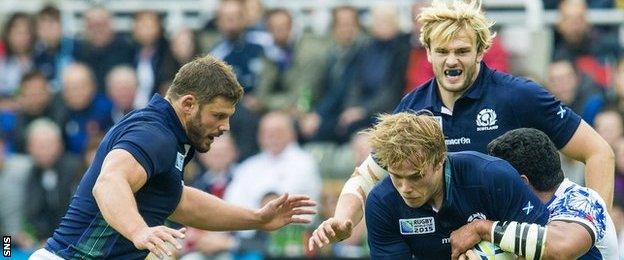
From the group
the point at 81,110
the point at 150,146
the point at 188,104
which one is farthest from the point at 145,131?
the point at 81,110

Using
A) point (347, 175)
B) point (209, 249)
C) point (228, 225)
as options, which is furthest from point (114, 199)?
point (347, 175)

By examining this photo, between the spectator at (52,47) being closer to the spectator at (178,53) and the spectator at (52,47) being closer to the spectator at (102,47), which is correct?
the spectator at (102,47)

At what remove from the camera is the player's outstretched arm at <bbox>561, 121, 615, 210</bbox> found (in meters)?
8.46

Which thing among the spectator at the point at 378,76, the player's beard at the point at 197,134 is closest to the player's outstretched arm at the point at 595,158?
the player's beard at the point at 197,134

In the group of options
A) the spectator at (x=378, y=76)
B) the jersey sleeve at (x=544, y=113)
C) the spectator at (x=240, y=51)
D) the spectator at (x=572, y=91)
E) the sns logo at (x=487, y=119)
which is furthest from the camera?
the spectator at (x=240, y=51)

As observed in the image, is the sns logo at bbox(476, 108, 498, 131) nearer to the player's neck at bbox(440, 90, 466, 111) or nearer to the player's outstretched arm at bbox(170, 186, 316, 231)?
the player's neck at bbox(440, 90, 466, 111)

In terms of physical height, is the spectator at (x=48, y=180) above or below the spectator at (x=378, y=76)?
below

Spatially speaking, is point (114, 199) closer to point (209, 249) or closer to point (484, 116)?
point (484, 116)

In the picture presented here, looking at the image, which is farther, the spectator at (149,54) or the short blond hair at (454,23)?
the spectator at (149,54)

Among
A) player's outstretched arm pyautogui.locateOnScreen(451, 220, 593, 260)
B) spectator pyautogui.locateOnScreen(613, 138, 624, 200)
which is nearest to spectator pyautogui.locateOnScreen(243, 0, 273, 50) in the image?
spectator pyautogui.locateOnScreen(613, 138, 624, 200)

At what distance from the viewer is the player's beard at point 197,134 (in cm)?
798

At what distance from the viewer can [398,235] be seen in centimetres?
Answer: 765

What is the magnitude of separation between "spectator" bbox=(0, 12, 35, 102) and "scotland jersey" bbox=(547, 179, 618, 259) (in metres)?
9.77

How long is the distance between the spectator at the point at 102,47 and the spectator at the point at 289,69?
6.00 ft
